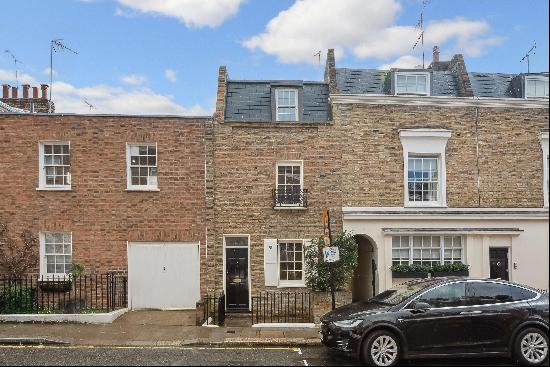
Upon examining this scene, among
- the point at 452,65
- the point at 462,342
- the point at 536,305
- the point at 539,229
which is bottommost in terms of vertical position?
→ the point at 462,342

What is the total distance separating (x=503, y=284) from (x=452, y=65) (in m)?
11.5

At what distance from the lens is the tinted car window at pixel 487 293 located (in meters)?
9.97

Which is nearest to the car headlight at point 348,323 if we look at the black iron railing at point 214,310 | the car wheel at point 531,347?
the car wheel at point 531,347

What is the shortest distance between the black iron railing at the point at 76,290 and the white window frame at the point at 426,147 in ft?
30.6

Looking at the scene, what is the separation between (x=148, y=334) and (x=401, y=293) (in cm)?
609

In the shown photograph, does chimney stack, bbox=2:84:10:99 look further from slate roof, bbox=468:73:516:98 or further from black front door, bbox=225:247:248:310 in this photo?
slate roof, bbox=468:73:516:98

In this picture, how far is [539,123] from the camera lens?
16.9 meters

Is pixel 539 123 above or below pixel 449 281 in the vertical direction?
above

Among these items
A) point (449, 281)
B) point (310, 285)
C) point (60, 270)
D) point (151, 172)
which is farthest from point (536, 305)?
point (60, 270)

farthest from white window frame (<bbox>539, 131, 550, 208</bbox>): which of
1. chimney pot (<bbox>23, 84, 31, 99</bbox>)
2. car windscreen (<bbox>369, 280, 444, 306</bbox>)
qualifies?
chimney pot (<bbox>23, 84, 31, 99</bbox>)

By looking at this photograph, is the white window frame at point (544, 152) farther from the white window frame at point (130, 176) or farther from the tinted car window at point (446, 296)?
the white window frame at point (130, 176)

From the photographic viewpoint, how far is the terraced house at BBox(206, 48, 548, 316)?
637 inches

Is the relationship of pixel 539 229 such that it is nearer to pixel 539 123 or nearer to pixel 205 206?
pixel 539 123

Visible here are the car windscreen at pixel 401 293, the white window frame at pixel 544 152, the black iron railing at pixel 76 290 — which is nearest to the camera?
the car windscreen at pixel 401 293
